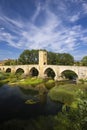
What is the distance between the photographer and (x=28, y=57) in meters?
108

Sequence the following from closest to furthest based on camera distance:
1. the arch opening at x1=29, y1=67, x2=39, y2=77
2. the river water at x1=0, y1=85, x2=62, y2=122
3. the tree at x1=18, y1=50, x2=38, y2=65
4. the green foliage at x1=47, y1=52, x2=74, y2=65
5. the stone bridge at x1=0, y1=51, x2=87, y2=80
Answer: the river water at x1=0, y1=85, x2=62, y2=122, the stone bridge at x1=0, y1=51, x2=87, y2=80, the arch opening at x1=29, y1=67, x2=39, y2=77, the green foliage at x1=47, y1=52, x2=74, y2=65, the tree at x1=18, y1=50, x2=38, y2=65

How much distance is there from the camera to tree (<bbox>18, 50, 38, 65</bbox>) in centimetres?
10703

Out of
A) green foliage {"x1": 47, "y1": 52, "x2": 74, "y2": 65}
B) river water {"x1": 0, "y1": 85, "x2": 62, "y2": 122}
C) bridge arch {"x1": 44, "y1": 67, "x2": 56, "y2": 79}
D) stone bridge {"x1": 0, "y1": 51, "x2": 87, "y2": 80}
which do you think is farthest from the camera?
green foliage {"x1": 47, "y1": 52, "x2": 74, "y2": 65}

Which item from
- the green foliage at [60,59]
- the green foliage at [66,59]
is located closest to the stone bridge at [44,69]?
the green foliage at [60,59]

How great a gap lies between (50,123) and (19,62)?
91.0 meters

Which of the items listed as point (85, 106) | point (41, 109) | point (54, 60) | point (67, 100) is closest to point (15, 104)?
point (41, 109)

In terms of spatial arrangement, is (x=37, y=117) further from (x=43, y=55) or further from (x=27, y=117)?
(x=43, y=55)

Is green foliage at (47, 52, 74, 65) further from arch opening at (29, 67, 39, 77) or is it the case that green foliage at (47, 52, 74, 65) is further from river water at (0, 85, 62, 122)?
river water at (0, 85, 62, 122)

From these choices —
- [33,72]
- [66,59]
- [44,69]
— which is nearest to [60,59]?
[66,59]

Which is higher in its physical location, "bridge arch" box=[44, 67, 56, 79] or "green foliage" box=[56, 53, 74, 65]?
"green foliage" box=[56, 53, 74, 65]

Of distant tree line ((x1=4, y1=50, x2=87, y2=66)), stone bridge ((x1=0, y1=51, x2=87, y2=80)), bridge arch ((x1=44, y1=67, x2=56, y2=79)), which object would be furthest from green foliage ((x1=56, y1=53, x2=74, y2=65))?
stone bridge ((x1=0, y1=51, x2=87, y2=80))

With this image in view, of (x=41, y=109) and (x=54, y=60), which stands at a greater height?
(x=54, y=60)

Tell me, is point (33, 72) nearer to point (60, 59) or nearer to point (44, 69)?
point (44, 69)

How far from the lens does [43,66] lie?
7862 cm
